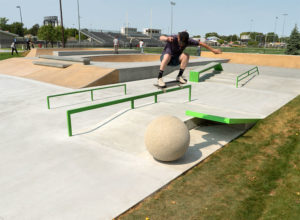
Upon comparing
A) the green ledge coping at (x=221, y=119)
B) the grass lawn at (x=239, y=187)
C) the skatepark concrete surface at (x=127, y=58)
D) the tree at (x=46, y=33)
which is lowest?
the grass lawn at (x=239, y=187)

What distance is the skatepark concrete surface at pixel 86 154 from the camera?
4.73 meters

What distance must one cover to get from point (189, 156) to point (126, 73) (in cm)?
1303

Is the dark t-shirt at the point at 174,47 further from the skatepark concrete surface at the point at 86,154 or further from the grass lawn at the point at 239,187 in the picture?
the grass lawn at the point at 239,187

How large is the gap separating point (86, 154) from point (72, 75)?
485 inches

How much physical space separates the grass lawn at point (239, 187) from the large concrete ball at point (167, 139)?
2.06ft

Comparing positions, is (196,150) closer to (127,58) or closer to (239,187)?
(239,187)

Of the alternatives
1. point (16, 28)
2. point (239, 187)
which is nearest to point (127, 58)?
point (239, 187)

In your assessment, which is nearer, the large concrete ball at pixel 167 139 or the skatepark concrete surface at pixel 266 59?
the large concrete ball at pixel 167 139

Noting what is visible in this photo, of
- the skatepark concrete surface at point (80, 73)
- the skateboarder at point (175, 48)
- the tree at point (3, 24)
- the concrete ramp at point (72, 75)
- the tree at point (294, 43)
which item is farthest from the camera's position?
the tree at point (3, 24)

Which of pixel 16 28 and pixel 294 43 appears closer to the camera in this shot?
pixel 294 43

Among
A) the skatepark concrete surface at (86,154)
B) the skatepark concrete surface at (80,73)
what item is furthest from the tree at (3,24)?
the skatepark concrete surface at (86,154)

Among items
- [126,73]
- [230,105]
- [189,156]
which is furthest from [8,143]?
[126,73]

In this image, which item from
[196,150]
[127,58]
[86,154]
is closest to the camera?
[86,154]

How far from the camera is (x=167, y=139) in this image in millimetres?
6000
